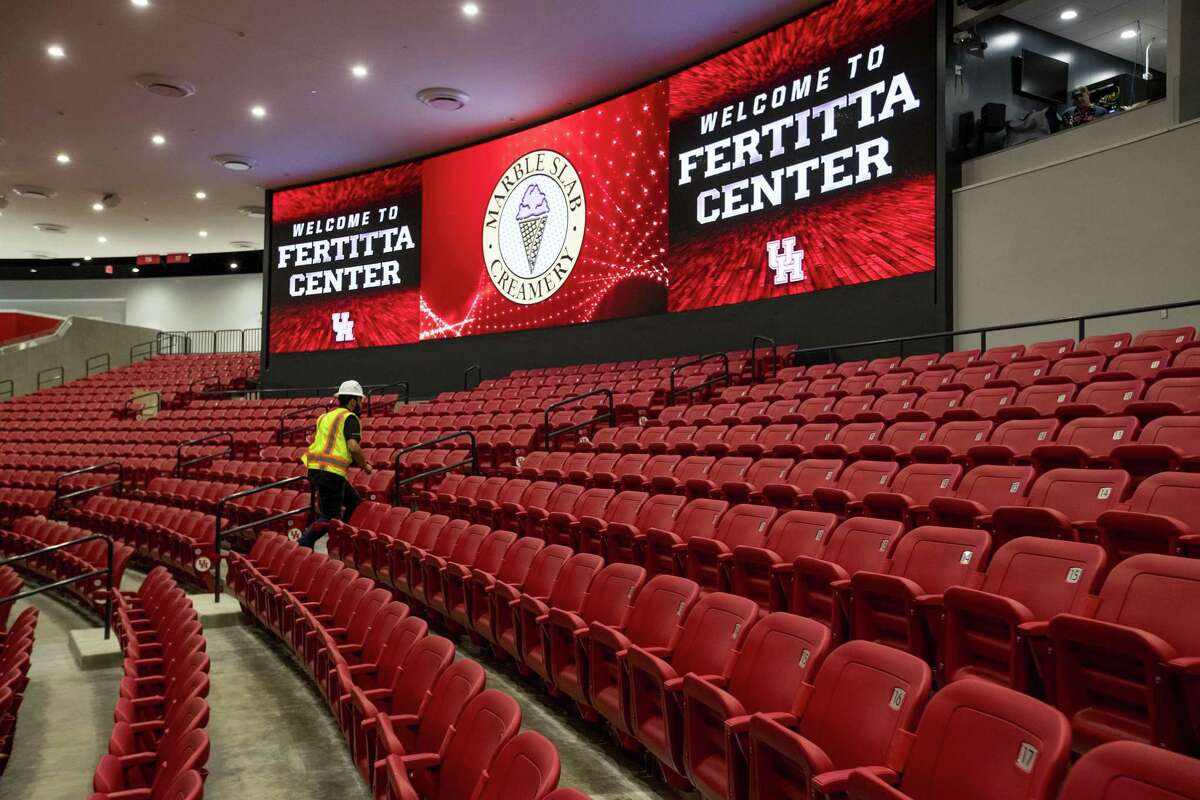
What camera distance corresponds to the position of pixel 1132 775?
48.4 inches

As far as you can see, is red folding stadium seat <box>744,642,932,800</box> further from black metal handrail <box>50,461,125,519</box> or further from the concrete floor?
black metal handrail <box>50,461,125,519</box>

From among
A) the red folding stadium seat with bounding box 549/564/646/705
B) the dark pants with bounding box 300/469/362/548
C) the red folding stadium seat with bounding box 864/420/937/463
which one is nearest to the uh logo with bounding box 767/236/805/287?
the red folding stadium seat with bounding box 864/420/937/463

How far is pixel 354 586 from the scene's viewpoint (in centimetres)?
380

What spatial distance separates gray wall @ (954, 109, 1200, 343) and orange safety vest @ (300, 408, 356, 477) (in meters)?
5.21

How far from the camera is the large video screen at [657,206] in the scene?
26.2 feet

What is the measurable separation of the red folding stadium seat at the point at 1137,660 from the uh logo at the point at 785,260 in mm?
6921

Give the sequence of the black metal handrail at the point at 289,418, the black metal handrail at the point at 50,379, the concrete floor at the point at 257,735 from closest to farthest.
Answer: the concrete floor at the point at 257,735 → the black metal handrail at the point at 289,418 → the black metal handrail at the point at 50,379

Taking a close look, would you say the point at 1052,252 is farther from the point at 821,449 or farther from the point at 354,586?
the point at 354,586

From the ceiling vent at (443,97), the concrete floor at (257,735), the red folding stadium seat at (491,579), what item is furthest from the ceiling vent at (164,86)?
the red folding stadium seat at (491,579)

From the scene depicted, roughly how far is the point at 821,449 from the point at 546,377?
6225 millimetres

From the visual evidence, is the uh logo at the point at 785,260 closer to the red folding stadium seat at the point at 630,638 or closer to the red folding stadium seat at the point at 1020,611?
the red folding stadium seat at the point at 630,638

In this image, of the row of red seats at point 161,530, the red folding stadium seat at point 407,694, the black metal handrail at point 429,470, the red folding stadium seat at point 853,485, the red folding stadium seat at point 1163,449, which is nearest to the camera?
the red folding stadium seat at point 407,694

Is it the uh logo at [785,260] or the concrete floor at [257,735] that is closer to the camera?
the concrete floor at [257,735]

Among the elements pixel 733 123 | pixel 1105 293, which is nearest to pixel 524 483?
pixel 1105 293
